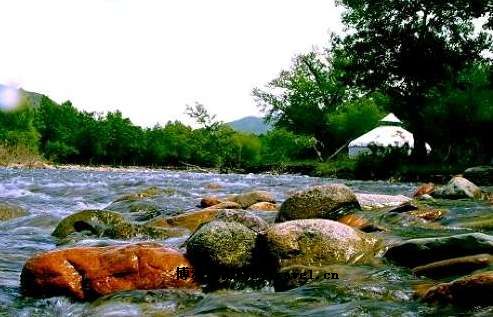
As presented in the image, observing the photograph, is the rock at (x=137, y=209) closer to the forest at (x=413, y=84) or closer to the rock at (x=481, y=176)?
the rock at (x=481, y=176)

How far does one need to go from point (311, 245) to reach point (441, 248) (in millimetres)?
1282

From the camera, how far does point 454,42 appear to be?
30953 mm

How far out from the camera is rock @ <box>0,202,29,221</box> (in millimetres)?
10920

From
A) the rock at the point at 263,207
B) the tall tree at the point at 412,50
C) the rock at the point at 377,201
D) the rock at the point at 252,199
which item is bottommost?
the rock at the point at 263,207

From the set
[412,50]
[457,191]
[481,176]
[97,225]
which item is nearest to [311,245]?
[97,225]

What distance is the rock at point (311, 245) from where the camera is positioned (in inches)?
231

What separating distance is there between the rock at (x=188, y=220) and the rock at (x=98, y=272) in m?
3.26

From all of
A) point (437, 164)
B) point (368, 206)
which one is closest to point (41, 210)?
point (368, 206)

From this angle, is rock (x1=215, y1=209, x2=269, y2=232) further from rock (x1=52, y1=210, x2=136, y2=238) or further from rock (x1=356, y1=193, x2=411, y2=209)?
rock (x1=356, y1=193, x2=411, y2=209)

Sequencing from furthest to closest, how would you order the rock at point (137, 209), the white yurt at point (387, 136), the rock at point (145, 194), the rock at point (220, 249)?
the white yurt at point (387, 136), the rock at point (145, 194), the rock at point (137, 209), the rock at point (220, 249)

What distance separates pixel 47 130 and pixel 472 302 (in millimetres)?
95127

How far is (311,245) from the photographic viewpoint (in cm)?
595

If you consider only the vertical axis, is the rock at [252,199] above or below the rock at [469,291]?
above

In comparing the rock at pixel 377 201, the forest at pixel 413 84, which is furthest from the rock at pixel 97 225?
the forest at pixel 413 84
